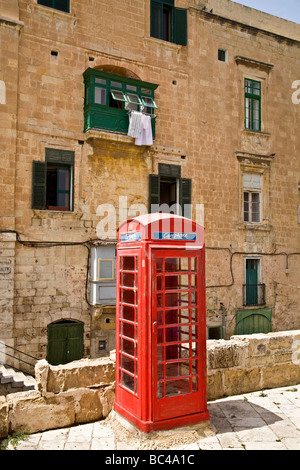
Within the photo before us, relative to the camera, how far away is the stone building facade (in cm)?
1194

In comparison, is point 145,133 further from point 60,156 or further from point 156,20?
point 156,20

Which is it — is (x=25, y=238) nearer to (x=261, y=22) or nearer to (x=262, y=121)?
(x=262, y=121)

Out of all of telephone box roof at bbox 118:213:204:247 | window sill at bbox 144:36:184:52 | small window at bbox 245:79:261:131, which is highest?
window sill at bbox 144:36:184:52

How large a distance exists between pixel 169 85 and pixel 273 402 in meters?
12.0

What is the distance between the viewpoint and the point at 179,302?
6113mm

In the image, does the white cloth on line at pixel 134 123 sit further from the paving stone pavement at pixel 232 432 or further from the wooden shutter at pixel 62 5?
the paving stone pavement at pixel 232 432

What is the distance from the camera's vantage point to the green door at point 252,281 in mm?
16250

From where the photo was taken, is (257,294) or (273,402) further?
(257,294)

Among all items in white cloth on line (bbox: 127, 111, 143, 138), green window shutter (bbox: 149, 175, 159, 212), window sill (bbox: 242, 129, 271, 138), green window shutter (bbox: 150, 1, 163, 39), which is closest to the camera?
white cloth on line (bbox: 127, 111, 143, 138)

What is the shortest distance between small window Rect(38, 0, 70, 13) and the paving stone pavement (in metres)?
12.6

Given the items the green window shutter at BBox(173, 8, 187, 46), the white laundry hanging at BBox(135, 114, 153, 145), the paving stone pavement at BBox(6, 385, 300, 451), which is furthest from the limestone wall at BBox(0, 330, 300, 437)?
the green window shutter at BBox(173, 8, 187, 46)

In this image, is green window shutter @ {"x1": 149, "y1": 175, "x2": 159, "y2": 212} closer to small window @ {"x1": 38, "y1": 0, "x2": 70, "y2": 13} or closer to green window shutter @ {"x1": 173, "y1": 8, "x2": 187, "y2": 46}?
green window shutter @ {"x1": 173, "y1": 8, "x2": 187, "y2": 46}

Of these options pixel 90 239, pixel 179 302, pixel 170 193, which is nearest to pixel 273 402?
pixel 179 302

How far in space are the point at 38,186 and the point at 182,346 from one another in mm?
7972
